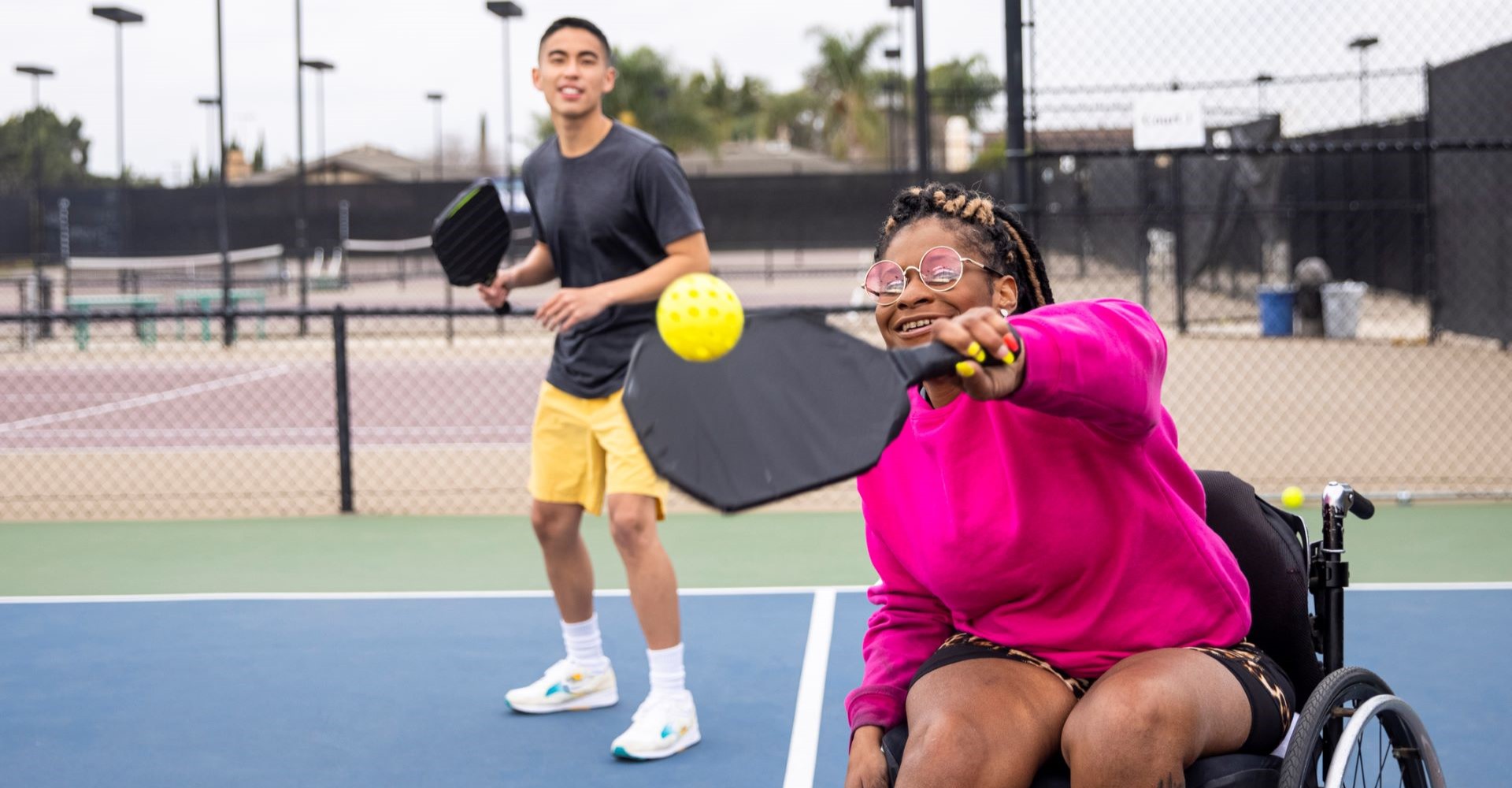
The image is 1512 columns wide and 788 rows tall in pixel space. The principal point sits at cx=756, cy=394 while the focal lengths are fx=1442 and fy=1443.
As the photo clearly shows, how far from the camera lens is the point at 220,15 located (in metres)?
19.5

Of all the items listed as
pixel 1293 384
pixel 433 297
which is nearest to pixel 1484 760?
pixel 1293 384

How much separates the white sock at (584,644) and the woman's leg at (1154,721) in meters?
2.47

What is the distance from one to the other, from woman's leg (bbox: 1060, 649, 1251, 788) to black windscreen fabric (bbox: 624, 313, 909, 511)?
0.69 m

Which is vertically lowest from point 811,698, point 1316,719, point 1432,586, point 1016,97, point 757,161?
point 811,698

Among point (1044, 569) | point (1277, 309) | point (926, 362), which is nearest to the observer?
point (926, 362)

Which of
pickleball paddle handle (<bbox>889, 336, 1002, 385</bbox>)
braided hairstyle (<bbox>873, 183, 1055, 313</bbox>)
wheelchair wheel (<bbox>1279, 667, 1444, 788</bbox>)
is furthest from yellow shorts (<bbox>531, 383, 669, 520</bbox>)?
pickleball paddle handle (<bbox>889, 336, 1002, 385</bbox>)

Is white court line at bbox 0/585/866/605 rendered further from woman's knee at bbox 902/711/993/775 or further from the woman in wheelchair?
woman's knee at bbox 902/711/993/775

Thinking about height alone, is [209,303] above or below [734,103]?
below

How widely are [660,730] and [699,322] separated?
255 cm

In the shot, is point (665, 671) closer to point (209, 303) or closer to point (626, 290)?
point (626, 290)

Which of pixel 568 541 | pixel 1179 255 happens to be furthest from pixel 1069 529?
pixel 1179 255

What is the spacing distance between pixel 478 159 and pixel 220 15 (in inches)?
1590

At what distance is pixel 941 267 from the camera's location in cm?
227

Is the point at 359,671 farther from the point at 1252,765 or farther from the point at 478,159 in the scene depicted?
the point at 478,159
